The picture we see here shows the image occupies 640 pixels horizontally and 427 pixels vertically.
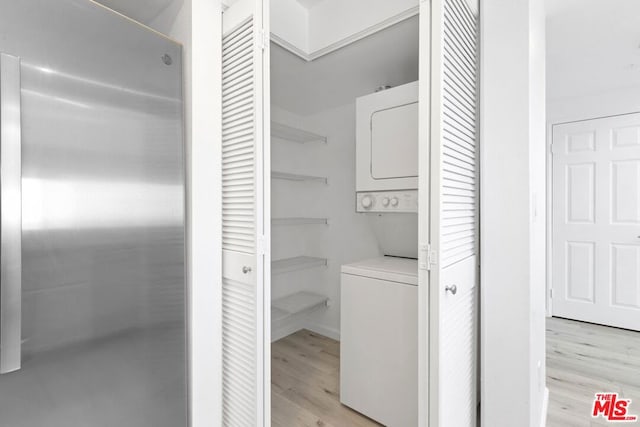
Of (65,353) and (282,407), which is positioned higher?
(65,353)

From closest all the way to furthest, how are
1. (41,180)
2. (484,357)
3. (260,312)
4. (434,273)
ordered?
1. (41,180)
2. (434,273)
3. (260,312)
4. (484,357)

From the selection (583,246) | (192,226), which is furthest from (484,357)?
(583,246)

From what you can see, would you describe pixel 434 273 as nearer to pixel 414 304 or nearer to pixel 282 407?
pixel 414 304

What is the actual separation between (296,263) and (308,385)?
1017 mm

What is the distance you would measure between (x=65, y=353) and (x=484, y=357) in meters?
1.77

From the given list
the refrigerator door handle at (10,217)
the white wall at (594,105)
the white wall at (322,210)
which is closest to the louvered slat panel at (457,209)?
the white wall at (322,210)

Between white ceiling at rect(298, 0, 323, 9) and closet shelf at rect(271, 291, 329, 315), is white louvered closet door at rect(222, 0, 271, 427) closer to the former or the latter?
white ceiling at rect(298, 0, 323, 9)

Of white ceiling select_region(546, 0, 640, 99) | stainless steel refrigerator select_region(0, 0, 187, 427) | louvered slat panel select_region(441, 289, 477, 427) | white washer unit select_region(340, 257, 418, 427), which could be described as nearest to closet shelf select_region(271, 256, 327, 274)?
white washer unit select_region(340, 257, 418, 427)

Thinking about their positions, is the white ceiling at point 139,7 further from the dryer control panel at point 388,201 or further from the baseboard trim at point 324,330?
the baseboard trim at point 324,330

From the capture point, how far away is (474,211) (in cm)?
158

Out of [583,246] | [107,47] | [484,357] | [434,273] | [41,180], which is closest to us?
[41,180]

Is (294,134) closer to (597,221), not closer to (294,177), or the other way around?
(294,177)

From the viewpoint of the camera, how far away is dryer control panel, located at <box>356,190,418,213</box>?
5.87ft

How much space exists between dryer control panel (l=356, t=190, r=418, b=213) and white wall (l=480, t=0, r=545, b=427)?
0.38 meters
